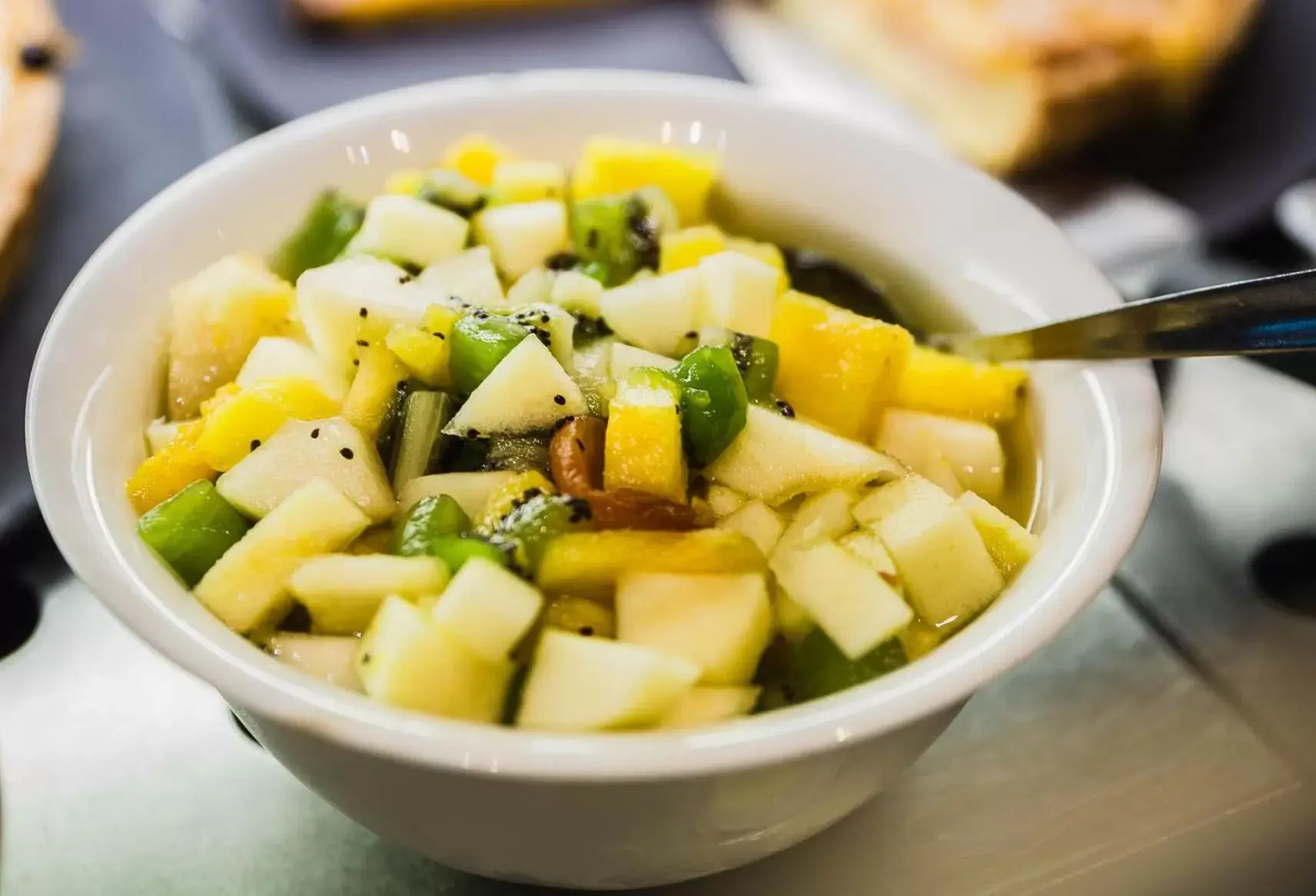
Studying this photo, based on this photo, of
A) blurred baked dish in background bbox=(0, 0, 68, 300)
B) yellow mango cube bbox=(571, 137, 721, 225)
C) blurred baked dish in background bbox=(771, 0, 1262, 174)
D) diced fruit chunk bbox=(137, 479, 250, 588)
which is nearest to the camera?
diced fruit chunk bbox=(137, 479, 250, 588)

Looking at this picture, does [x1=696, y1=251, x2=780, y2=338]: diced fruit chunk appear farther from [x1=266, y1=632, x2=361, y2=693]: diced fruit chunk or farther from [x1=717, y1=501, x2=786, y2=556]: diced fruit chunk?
[x1=266, y1=632, x2=361, y2=693]: diced fruit chunk

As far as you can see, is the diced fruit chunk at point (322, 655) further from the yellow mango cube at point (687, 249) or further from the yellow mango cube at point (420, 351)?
the yellow mango cube at point (687, 249)

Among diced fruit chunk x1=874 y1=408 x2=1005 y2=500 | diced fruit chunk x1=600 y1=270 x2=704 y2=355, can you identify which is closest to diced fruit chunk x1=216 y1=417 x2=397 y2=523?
diced fruit chunk x1=600 y1=270 x2=704 y2=355

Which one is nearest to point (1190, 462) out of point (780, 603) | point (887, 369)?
point (887, 369)

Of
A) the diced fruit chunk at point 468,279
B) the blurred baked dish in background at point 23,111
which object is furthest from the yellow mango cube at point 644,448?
the blurred baked dish in background at point 23,111

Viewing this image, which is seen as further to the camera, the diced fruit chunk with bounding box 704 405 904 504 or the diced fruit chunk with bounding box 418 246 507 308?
the diced fruit chunk with bounding box 418 246 507 308

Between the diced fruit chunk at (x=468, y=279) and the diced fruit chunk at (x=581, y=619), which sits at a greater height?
the diced fruit chunk at (x=468, y=279)

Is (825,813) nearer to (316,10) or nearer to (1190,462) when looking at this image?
(1190,462)
